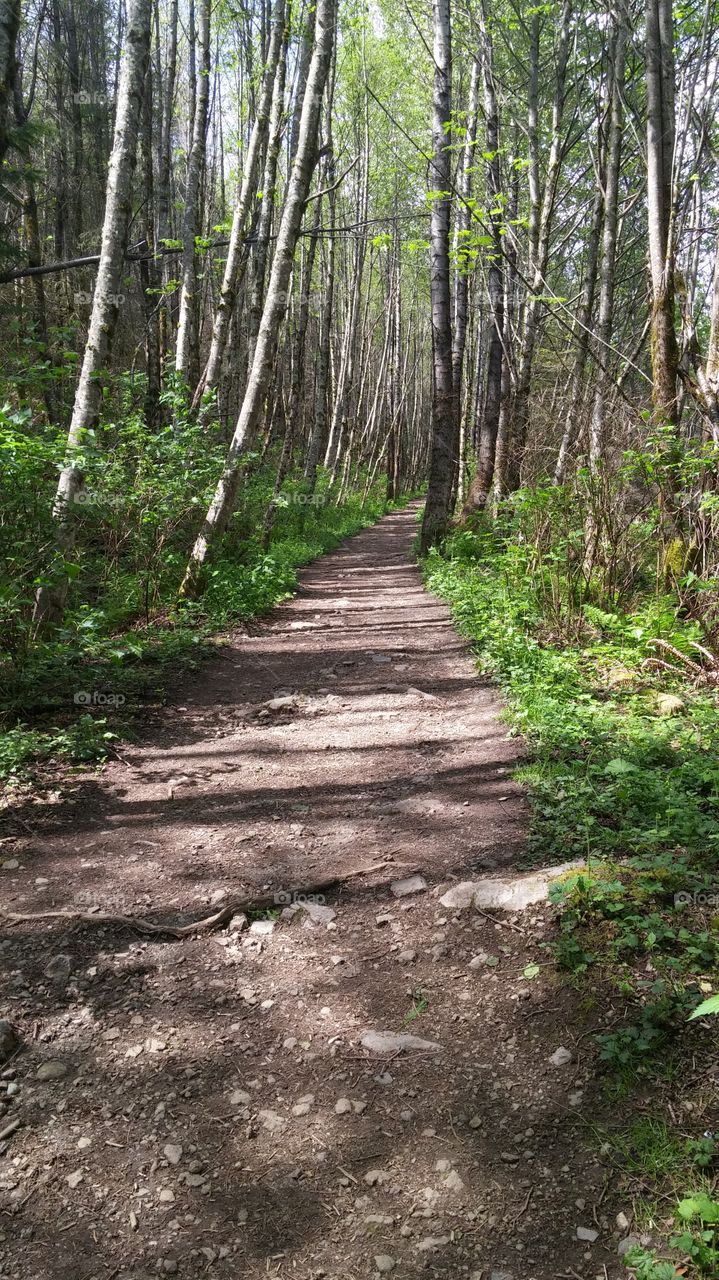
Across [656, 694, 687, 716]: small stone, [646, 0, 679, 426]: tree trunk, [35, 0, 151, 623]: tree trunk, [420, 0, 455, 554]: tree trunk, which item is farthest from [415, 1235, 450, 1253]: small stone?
[420, 0, 455, 554]: tree trunk

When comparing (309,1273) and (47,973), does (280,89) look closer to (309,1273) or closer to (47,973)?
(47,973)

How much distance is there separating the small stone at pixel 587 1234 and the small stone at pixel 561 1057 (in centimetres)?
50

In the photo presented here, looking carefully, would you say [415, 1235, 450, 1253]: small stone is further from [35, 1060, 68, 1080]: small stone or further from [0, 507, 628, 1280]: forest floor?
[35, 1060, 68, 1080]: small stone

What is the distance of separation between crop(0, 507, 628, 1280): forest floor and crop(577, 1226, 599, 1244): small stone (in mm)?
13

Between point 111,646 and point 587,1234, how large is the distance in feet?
16.4

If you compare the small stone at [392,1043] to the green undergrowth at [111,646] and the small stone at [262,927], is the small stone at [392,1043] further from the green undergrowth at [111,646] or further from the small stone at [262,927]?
the green undergrowth at [111,646]

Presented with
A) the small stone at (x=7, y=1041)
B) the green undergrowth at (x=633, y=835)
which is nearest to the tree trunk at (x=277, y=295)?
the green undergrowth at (x=633, y=835)

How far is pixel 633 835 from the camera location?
3289mm

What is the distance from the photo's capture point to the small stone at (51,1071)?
2.36 m

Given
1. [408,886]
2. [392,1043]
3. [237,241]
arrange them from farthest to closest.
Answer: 1. [237,241]
2. [408,886]
3. [392,1043]

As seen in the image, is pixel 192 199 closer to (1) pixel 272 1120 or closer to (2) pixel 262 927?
A: (2) pixel 262 927

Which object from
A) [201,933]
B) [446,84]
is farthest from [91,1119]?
[446,84]

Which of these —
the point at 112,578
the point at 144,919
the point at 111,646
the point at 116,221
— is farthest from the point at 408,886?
the point at 116,221

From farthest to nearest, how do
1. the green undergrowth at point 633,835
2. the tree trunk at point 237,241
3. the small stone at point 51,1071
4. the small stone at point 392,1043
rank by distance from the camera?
1. the tree trunk at point 237,241
2. the small stone at point 392,1043
3. the small stone at point 51,1071
4. the green undergrowth at point 633,835
